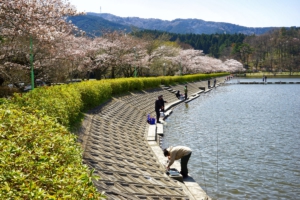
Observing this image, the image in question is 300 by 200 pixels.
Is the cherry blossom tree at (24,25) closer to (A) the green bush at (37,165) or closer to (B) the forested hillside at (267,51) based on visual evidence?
(A) the green bush at (37,165)

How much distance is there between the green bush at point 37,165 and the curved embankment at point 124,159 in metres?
2.07

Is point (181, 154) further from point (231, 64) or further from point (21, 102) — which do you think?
point (231, 64)

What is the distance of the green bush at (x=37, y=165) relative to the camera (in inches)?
141

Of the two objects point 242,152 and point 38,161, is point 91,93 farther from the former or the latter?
point 38,161

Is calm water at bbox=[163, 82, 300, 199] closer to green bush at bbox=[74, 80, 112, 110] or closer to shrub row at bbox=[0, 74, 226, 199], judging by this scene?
green bush at bbox=[74, 80, 112, 110]

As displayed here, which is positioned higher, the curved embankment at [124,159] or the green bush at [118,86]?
the green bush at [118,86]

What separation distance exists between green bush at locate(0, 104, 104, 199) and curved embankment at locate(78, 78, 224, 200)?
6.78 ft

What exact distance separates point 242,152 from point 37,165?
38.5 feet

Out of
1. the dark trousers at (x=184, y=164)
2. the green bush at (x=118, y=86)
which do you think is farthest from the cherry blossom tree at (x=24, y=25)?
the dark trousers at (x=184, y=164)

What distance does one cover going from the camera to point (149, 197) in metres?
8.29

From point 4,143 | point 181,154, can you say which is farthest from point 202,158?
point 4,143

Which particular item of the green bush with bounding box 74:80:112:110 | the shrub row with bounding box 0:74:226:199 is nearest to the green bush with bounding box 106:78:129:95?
the green bush with bounding box 74:80:112:110

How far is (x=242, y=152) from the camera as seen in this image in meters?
14.3

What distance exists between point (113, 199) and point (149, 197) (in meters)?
1.64
